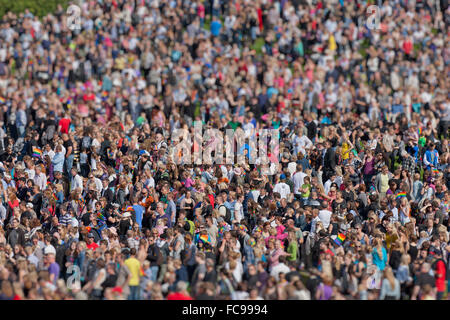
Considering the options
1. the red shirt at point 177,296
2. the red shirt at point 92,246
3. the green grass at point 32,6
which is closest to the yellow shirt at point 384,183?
the red shirt at point 92,246

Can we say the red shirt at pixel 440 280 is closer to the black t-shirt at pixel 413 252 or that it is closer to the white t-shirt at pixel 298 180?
the black t-shirt at pixel 413 252

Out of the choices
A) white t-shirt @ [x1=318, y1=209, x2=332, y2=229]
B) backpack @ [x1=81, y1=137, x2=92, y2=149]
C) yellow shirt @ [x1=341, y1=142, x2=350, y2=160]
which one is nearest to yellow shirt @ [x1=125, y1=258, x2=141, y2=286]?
white t-shirt @ [x1=318, y1=209, x2=332, y2=229]

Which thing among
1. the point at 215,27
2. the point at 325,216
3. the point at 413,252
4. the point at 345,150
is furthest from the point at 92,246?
the point at 215,27

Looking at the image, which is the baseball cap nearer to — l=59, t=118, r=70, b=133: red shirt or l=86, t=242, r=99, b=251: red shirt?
l=86, t=242, r=99, b=251: red shirt

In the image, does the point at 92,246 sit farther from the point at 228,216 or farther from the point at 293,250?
the point at 293,250

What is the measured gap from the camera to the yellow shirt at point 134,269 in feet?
58.0

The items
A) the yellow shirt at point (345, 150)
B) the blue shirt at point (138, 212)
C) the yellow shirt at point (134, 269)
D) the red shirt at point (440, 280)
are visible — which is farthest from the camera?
the yellow shirt at point (345, 150)

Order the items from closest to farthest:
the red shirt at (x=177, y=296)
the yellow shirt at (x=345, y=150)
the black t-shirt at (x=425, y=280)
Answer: the red shirt at (x=177, y=296) < the black t-shirt at (x=425, y=280) < the yellow shirt at (x=345, y=150)

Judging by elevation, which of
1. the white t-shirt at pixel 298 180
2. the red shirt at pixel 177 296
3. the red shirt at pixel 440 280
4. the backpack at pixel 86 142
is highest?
the backpack at pixel 86 142

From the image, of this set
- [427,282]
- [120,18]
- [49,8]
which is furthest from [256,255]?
[49,8]

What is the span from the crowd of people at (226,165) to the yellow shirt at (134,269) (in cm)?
3

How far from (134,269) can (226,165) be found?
6.20 meters

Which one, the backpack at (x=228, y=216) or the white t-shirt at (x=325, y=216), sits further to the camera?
the backpack at (x=228, y=216)

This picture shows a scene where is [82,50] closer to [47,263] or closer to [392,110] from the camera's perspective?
[392,110]
